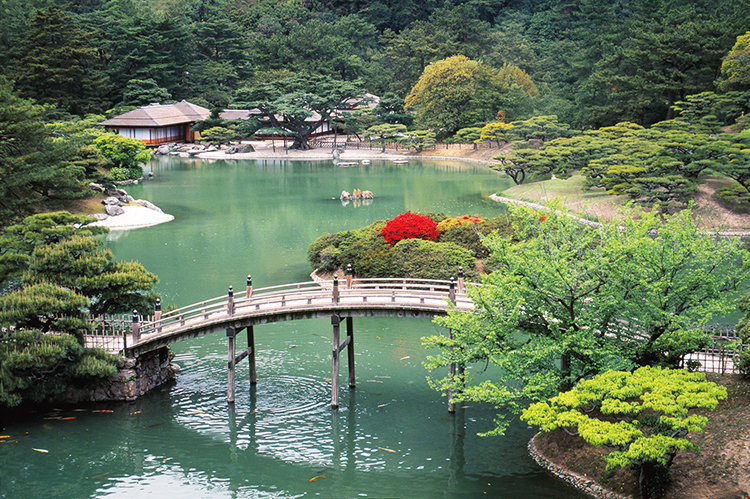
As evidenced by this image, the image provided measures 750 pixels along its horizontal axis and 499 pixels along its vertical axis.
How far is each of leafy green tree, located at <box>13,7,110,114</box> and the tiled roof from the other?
12.8 ft

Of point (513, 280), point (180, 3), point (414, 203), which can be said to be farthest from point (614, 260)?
point (180, 3)

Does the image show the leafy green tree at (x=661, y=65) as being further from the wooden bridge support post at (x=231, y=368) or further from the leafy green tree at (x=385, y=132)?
the wooden bridge support post at (x=231, y=368)

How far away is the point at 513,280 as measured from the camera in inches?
765

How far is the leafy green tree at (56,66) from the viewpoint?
272 feet

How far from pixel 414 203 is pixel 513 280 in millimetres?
38382

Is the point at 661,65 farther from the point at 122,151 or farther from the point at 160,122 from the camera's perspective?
the point at 160,122

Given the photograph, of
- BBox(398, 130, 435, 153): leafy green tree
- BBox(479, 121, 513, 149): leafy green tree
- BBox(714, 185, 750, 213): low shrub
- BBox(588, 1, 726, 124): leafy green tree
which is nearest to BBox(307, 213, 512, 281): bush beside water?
BBox(714, 185, 750, 213): low shrub

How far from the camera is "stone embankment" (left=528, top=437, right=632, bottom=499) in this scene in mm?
17391

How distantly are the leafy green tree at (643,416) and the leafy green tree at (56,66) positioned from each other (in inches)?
3083

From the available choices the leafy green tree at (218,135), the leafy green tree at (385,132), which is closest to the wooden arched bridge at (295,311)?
the leafy green tree at (385,132)

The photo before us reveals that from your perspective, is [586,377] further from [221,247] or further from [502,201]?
[502,201]

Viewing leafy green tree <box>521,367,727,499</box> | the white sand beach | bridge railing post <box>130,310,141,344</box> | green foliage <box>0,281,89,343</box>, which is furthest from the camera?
the white sand beach

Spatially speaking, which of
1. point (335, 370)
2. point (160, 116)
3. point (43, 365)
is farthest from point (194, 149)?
point (335, 370)

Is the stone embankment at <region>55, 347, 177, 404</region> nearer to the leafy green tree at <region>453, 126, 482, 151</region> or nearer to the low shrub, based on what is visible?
the low shrub
